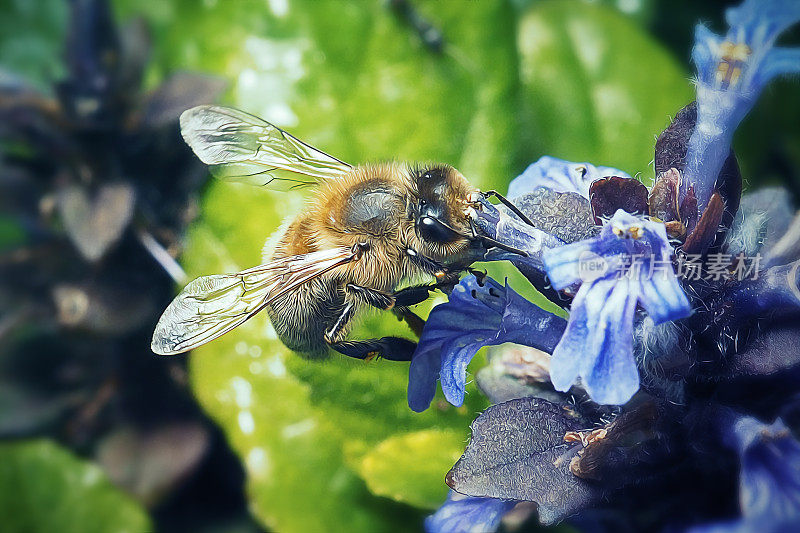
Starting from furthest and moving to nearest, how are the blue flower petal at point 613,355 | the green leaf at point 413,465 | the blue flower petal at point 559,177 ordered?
the green leaf at point 413,465 → the blue flower petal at point 559,177 → the blue flower petal at point 613,355

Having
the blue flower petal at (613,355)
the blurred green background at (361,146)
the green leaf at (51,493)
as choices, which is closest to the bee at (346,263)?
the blurred green background at (361,146)

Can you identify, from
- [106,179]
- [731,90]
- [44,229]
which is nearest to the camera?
[731,90]

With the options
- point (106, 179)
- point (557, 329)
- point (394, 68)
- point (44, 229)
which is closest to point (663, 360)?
point (557, 329)

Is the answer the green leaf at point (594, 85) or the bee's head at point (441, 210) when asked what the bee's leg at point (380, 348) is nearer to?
the bee's head at point (441, 210)

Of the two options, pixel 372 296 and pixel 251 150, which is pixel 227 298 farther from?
pixel 251 150

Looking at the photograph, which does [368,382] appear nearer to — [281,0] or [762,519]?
[762,519]

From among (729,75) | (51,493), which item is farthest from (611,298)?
(51,493)
